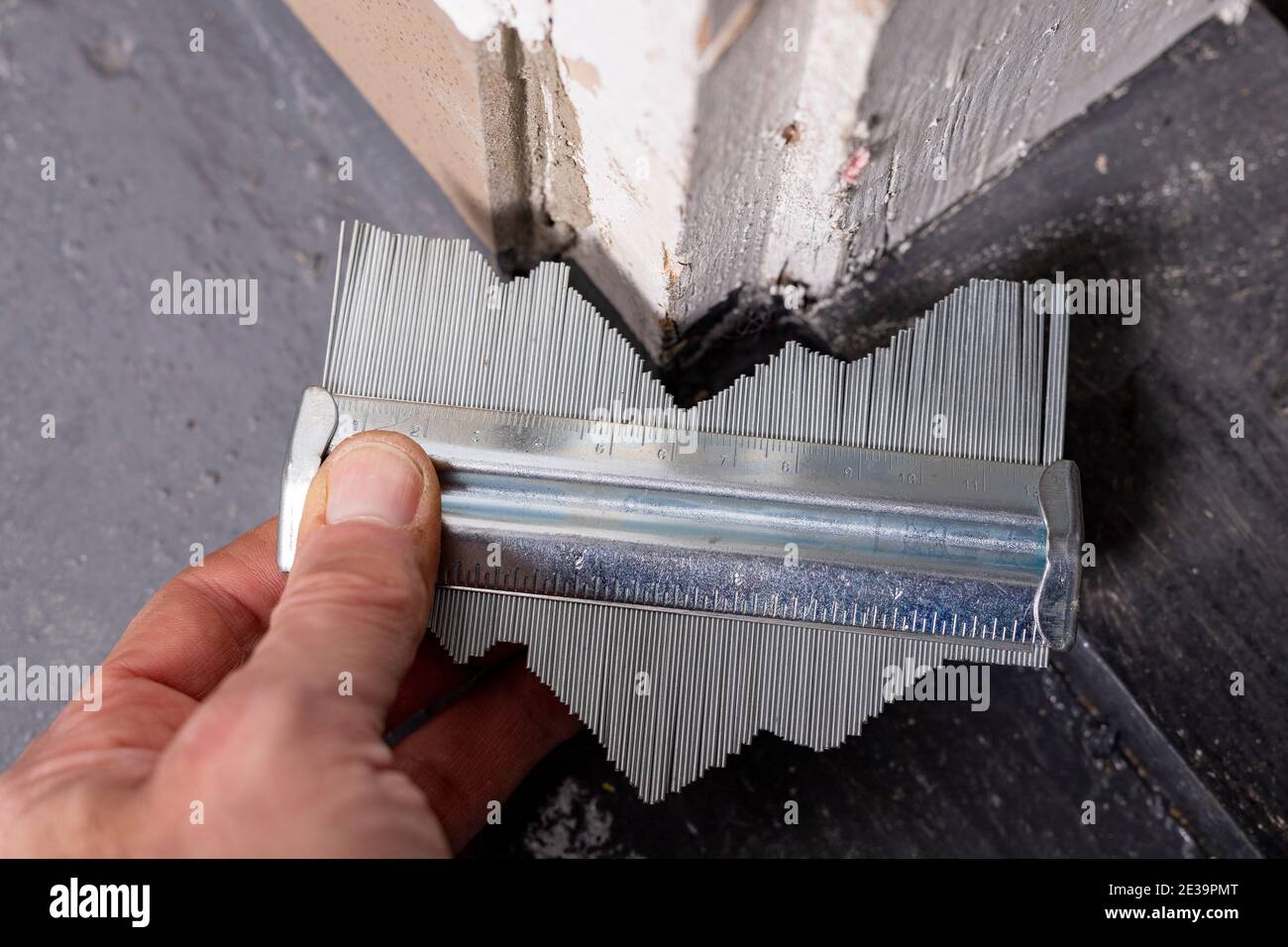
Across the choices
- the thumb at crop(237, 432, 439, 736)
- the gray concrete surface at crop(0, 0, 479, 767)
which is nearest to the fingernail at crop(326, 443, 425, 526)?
the thumb at crop(237, 432, 439, 736)

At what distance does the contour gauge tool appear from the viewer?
2.82ft

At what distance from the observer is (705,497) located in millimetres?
861

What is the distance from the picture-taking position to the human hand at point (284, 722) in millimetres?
683

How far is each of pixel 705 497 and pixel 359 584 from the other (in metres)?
0.32

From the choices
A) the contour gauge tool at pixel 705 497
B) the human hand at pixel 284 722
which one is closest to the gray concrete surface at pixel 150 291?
the human hand at pixel 284 722

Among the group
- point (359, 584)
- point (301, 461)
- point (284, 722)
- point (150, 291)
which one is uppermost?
point (150, 291)

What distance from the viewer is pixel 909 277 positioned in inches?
41.5

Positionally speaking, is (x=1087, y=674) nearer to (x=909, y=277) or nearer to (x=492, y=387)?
(x=909, y=277)

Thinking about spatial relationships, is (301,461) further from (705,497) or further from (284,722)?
(705,497)

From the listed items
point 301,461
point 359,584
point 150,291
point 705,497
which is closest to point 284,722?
point 359,584

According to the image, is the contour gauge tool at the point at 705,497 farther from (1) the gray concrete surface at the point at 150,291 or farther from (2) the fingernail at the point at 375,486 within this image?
(1) the gray concrete surface at the point at 150,291
